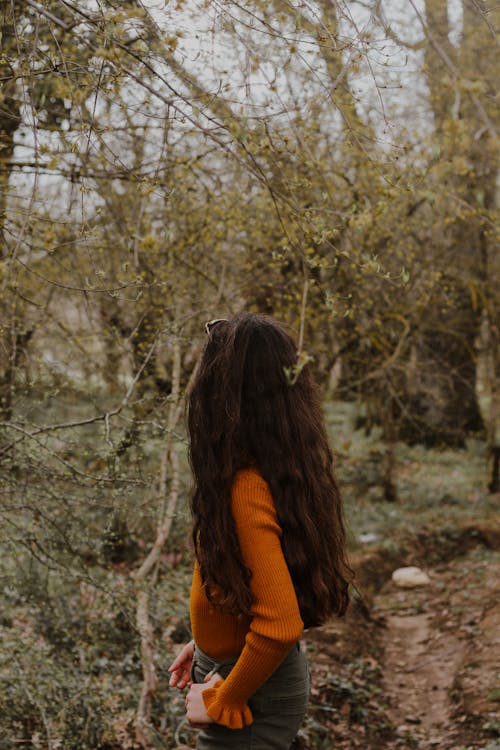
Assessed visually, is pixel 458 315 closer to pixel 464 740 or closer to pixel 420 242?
pixel 420 242

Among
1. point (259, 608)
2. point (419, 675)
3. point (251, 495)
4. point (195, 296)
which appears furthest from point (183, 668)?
point (195, 296)

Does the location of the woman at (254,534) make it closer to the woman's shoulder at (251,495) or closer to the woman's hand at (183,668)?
the woman's shoulder at (251,495)

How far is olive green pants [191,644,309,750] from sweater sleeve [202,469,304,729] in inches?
3.5

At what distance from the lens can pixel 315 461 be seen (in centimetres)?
212

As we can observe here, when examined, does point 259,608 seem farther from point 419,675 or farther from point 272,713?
point 419,675

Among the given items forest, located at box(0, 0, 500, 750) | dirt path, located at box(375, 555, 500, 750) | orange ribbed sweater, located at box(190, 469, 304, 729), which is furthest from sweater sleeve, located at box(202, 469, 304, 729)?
dirt path, located at box(375, 555, 500, 750)

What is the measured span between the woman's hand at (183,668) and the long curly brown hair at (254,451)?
45cm

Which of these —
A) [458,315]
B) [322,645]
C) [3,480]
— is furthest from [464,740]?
[458,315]

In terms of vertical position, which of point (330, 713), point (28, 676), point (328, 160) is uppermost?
point (328, 160)

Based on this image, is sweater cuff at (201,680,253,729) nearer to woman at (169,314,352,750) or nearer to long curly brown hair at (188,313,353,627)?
woman at (169,314,352,750)

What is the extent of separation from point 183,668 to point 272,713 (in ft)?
1.50

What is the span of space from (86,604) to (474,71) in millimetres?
8564

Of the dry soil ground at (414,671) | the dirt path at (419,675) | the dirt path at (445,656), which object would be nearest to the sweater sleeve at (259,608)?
the dry soil ground at (414,671)

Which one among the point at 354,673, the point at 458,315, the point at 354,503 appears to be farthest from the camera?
the point at 458,315
